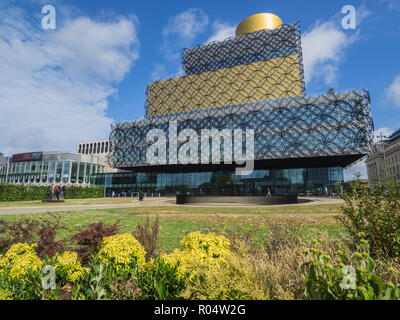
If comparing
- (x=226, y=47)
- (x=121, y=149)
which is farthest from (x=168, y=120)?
(x=226, y=47)

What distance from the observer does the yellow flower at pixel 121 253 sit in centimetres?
350

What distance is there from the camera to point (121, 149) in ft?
205

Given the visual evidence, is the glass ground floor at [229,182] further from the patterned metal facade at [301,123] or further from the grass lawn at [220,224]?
the grass lawn at [220,224]

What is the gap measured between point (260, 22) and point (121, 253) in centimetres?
9627

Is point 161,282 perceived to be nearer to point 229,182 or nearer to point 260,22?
point 229,182

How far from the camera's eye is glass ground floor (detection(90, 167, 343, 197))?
5506 cm

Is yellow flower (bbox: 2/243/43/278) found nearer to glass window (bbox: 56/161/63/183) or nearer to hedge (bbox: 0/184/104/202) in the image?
hedge (bbox: 0/184/104/202)

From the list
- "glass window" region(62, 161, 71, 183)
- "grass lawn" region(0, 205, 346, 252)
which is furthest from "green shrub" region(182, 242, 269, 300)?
"glass window" region(62, 161, 71, 183)

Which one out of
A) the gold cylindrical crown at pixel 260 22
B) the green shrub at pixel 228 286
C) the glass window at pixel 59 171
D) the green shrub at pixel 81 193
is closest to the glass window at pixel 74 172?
the glass window at pixel 59 171

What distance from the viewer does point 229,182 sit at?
60469 mm

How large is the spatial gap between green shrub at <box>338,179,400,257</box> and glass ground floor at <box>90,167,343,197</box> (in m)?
54.3
